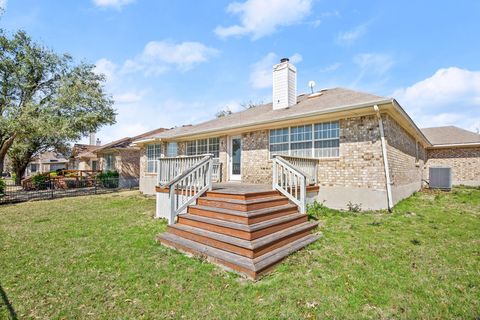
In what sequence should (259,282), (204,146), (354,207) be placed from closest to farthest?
(259,282) → (354,207) → (204,146)

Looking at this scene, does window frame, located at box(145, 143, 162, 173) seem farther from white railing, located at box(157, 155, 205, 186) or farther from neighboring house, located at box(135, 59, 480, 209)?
white railing, located at box(157, 155, 205, 186)

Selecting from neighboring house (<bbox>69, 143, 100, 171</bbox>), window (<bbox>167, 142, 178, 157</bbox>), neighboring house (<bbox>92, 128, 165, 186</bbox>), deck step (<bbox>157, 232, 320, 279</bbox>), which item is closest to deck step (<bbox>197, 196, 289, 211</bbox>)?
deck step (<bbox>157, 232, 320, 279</bbox>)

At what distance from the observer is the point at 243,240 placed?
4.10m

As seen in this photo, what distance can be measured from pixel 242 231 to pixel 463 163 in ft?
58.3

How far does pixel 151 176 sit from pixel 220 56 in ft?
26.1

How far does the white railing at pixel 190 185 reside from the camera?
18.2 feet

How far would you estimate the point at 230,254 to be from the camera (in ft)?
13.2

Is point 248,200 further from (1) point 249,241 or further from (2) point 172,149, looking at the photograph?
(2) point 172,149

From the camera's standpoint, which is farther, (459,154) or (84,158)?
(84,158)

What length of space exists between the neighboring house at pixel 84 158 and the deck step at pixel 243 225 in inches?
976

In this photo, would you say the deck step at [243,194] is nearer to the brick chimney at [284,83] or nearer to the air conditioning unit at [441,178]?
the brick chimney at [284,83]

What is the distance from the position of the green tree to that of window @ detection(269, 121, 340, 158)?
12707mm

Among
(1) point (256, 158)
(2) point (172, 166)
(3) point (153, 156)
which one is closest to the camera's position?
(2) point (172, 166)

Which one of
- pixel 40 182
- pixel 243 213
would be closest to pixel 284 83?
pixel 243 213
